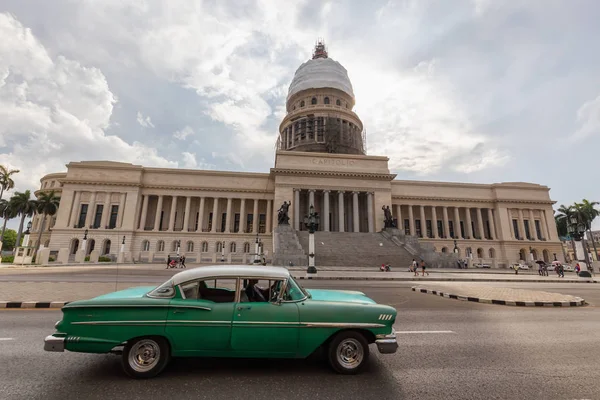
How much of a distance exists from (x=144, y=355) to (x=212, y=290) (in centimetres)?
119

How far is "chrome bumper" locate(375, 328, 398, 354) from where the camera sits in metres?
4.18

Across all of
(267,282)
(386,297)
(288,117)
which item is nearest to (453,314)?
(386,297)

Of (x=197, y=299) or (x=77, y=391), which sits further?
(x=197, y=299)

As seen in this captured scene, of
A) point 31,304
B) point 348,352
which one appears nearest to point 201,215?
point 31,304

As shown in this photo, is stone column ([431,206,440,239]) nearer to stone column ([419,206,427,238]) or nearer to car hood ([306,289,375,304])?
stone column ([419,206,427,238])

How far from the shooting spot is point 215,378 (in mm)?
3887

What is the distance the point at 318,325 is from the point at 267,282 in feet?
3.27

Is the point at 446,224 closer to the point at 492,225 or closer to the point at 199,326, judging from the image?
the point at 492,225

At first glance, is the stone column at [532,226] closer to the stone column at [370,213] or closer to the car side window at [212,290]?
the stone column at [370,213]

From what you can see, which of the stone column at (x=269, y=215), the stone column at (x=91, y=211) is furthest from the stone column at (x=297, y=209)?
the stone column at (x=91, y=211)

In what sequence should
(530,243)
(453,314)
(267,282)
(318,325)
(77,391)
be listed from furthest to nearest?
1. (530,243)
2. (453,314)
3. (267,282)
4. (318,325)
5. (77,391)

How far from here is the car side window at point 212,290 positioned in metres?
4.30

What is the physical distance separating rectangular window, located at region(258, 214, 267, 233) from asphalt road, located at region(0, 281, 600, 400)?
45130 mm

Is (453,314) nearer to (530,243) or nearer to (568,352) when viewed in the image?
(568,352)
